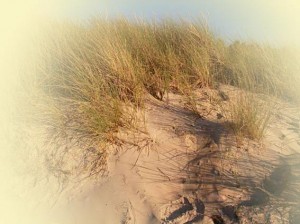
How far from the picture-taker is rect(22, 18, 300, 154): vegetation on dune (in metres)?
2.97

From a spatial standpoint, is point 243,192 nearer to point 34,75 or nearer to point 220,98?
point 220,98

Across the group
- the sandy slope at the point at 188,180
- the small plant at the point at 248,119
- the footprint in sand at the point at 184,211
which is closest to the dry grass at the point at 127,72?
the small plant at the point at 248,119

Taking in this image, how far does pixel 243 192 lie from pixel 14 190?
1.90 m

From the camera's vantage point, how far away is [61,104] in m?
3.23

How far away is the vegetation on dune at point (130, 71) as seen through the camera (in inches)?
117

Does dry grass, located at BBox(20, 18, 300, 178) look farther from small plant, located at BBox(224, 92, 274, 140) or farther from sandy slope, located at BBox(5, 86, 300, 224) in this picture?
sandy slope, located at BBox(5, 86, 300, 224)

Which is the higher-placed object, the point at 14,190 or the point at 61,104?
the point at 61,104

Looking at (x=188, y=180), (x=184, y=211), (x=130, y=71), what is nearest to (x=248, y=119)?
(x=188, y=180)

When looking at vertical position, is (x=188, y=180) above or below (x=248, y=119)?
below

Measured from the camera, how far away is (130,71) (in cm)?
334

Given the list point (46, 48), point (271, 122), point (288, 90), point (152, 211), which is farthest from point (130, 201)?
point (288, 90)

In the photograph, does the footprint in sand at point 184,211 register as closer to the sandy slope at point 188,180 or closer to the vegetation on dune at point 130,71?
the sandy slope at point 188,180

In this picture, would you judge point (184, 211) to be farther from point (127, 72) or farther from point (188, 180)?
point (127, 72)

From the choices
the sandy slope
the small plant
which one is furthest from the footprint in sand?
the small plant
